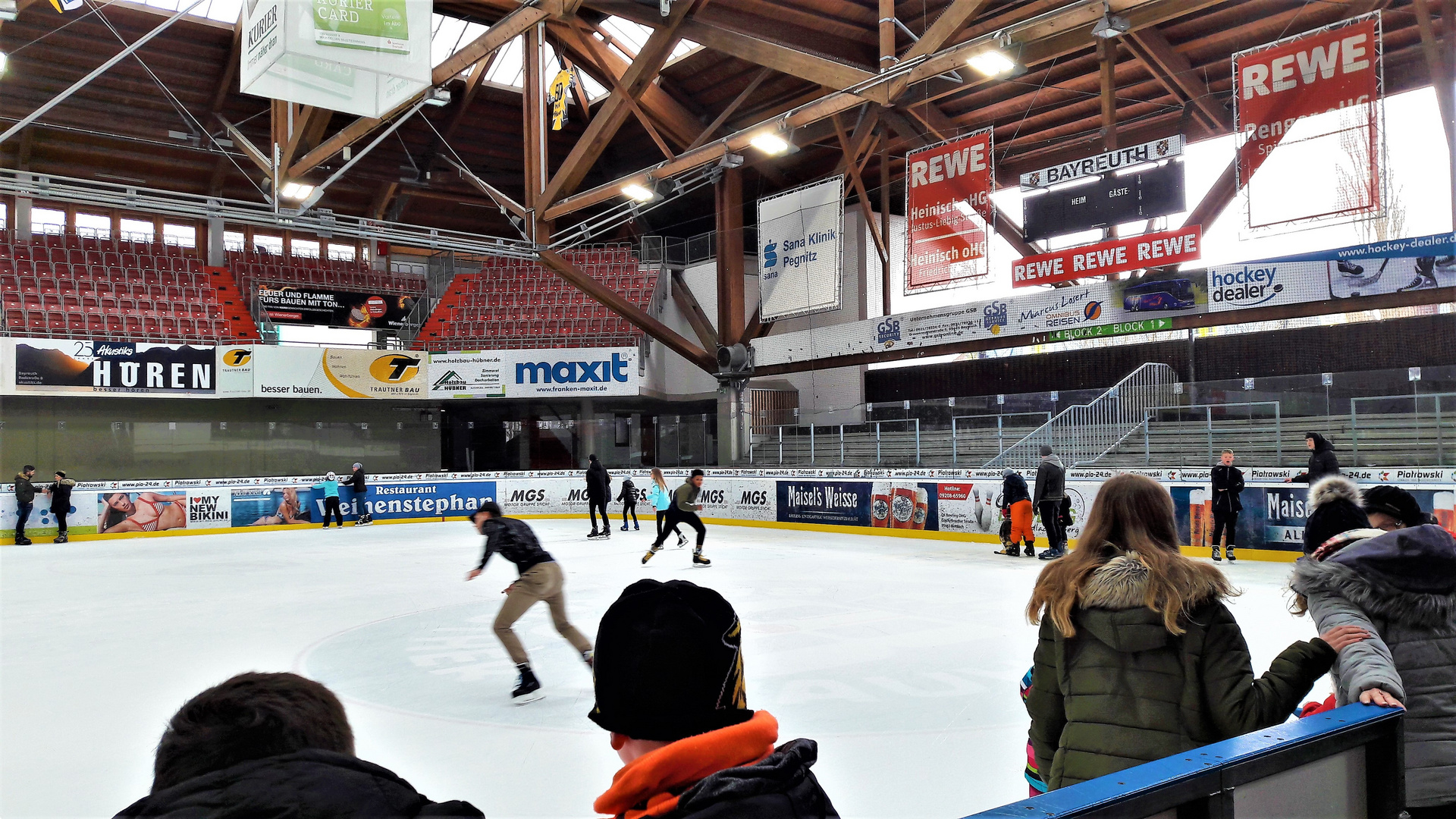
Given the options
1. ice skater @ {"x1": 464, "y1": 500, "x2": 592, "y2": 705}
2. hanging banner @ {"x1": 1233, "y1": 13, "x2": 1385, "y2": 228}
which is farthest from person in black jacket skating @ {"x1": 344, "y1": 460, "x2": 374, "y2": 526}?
hanging banner @ {"x1": 1233, "y1": 13, "x2": 1385, "y2": 228}

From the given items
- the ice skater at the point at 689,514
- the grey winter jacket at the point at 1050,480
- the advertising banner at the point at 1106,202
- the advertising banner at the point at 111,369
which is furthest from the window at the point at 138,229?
the grey winter jacket at the point at 1050,480

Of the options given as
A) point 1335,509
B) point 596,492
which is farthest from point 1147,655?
point 596,492

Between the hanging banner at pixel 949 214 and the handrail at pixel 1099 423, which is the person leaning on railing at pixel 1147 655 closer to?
the hanging banner at pixel 949 214

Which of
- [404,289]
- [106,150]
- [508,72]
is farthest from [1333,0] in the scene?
[106,150]

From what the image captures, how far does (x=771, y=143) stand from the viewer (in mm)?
17891

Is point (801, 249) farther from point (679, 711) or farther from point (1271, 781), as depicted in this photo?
point (679, 711)

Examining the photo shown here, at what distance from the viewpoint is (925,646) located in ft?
23.2

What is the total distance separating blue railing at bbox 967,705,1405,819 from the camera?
134cm

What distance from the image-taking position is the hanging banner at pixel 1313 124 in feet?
38.9

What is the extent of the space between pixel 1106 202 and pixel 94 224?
91.8ft

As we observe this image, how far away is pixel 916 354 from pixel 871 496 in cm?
469

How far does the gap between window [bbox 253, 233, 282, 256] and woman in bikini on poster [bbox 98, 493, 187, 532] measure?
1179cm

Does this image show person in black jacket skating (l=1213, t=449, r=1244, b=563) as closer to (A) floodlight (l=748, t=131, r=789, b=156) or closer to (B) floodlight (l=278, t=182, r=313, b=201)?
(A) floodlight (l=748, t=131, r=789, b=156)

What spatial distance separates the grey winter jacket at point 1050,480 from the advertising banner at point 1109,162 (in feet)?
21.8
